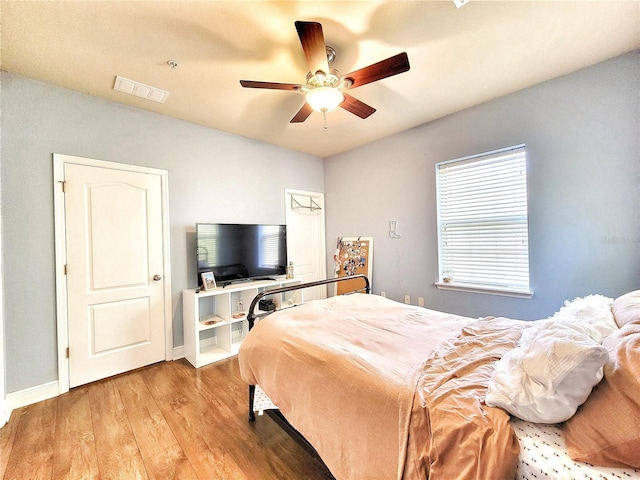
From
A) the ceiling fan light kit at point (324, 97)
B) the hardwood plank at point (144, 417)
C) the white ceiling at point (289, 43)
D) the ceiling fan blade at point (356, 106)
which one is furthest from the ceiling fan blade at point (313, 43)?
the hardwood plank at point (144, 417)

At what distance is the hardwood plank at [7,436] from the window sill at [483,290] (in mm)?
3740

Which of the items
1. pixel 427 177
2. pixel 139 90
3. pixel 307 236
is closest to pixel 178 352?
pixel 307 236

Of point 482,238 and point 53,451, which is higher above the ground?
point 482,238

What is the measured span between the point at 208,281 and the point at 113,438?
1495mm

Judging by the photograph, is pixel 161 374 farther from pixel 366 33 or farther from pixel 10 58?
pixel 366 33

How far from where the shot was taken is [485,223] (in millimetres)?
2812

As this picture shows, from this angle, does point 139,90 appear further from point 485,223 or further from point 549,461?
point 485,223

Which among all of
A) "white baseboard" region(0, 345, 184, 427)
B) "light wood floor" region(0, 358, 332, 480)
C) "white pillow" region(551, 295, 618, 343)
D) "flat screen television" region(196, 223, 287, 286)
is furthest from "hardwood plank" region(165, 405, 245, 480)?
"white pillow" region(551, 295, 618, 343)

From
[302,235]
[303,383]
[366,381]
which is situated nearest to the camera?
[366,381]

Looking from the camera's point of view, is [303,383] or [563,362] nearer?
[563,362]

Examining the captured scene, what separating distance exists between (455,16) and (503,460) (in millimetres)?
2304

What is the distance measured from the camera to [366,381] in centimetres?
110

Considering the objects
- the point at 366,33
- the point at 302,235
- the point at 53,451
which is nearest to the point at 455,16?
the point at 366,33

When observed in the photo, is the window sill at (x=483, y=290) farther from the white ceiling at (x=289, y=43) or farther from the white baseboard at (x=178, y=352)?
the white baseboard at (x=178, y=352)
